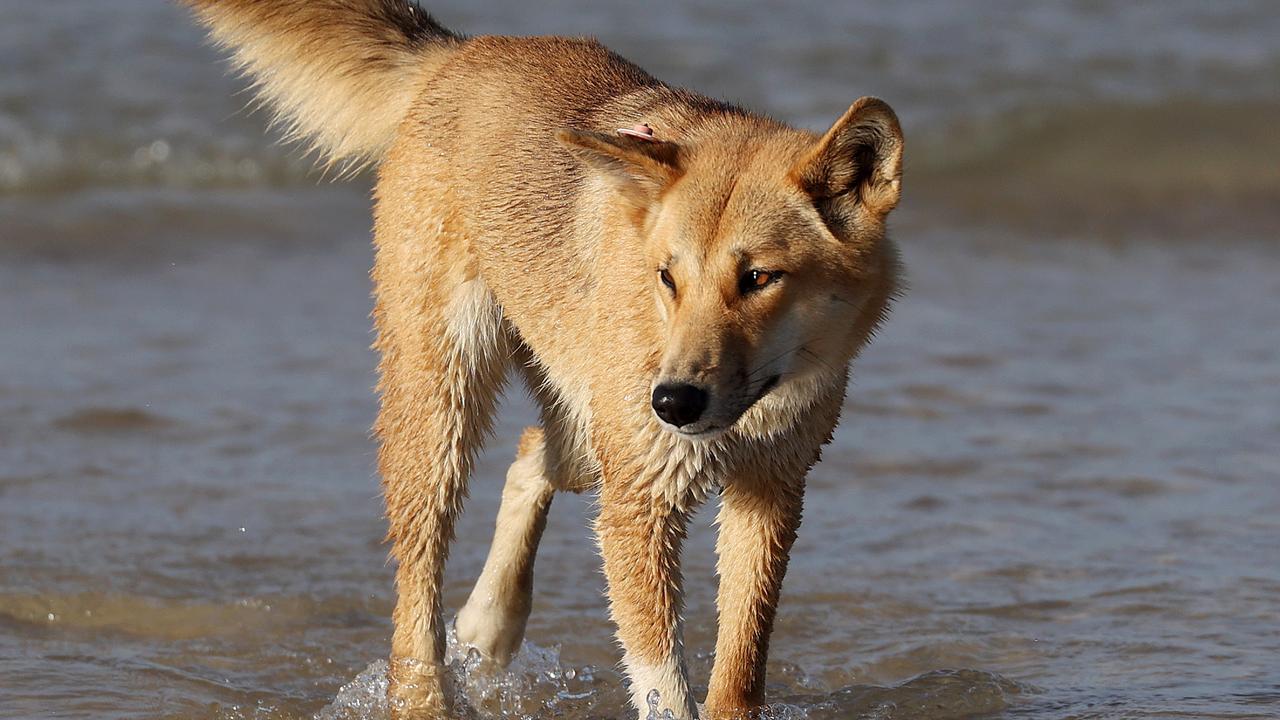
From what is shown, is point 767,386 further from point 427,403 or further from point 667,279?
point 427,403

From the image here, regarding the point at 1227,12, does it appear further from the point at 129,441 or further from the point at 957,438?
the point at 129,441

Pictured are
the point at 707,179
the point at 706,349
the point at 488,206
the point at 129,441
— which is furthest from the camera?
the point at 129,441

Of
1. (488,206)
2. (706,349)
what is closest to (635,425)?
(706,349)

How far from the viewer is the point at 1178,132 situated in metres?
14.6

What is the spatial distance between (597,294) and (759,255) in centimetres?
70

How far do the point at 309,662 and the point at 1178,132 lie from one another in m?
11.2

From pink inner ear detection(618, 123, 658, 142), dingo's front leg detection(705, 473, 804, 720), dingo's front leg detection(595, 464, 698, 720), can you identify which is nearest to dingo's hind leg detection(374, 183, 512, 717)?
pink inner ear detection(618, 123, 658, 142)

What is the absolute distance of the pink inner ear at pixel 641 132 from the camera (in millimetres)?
4320

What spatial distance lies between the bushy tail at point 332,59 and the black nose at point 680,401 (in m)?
2.10

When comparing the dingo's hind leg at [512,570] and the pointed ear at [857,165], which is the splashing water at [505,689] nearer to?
the dingo's hind leg at [512,570]

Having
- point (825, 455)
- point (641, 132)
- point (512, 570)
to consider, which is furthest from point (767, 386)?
point (825, 455)

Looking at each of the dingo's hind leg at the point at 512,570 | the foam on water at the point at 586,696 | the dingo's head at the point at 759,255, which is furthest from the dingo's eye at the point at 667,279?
the dingo's hind leg at the point at 512,570

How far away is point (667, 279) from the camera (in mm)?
4195

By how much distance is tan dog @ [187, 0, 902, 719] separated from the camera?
414cm
